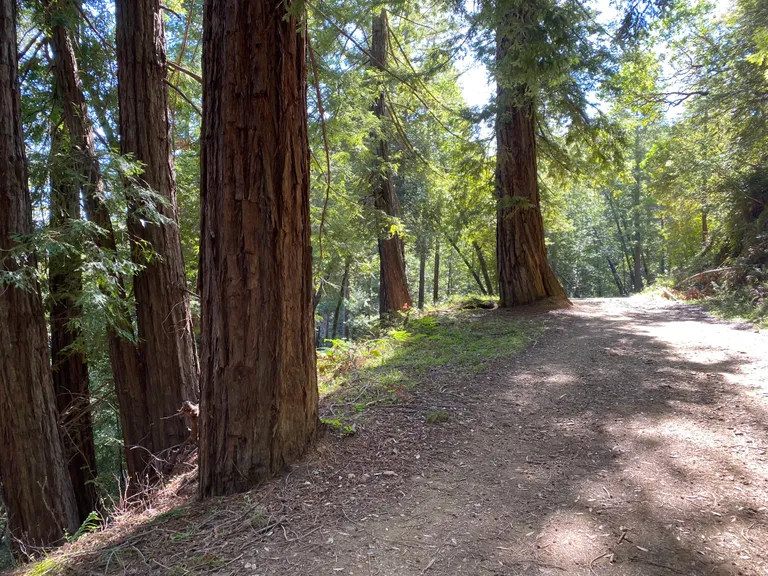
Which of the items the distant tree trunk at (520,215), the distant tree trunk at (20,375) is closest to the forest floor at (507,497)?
the distant tree trunk at (20,375)

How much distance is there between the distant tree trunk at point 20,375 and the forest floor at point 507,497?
6.55 feet

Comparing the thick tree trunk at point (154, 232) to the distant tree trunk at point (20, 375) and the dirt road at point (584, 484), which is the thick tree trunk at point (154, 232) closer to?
the distant tree trunk at point (20, 375)

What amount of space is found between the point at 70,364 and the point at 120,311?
79.3 inches

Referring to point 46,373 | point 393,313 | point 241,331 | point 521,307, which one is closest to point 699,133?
point 521,307

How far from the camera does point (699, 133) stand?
578 inches

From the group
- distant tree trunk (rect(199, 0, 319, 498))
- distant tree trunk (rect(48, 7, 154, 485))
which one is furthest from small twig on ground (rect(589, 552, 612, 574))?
distant tree trunk (rect(48, 7, 154, 485))

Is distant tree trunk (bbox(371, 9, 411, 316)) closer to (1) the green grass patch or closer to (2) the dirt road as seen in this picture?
(1) the green grass patch

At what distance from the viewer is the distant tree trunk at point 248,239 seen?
316 cm

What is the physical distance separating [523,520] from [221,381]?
86.6 inches

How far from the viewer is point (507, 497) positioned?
9.34 ft

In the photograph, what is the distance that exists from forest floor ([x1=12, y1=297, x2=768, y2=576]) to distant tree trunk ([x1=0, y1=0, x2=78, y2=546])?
1995 mm

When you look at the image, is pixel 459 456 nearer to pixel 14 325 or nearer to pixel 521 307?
pixel 14 325

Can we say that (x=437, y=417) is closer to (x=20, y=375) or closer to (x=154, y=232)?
(x=154, y=232)

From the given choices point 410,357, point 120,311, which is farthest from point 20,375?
point 410,357
